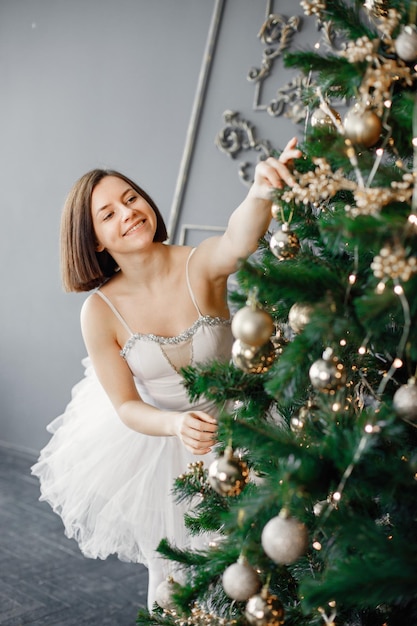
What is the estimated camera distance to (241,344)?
3.00ft

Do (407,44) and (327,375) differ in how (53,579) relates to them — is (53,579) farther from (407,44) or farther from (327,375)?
(407,44)

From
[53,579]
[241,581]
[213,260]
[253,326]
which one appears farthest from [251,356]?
[53,579]

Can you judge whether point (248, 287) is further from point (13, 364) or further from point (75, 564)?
point (13, 364)

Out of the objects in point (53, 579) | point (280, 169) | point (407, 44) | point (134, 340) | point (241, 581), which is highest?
point (407, 44)

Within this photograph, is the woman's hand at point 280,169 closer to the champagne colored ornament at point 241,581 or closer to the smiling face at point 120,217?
the champagne colored ornament at point 241,581

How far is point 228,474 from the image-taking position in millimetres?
964

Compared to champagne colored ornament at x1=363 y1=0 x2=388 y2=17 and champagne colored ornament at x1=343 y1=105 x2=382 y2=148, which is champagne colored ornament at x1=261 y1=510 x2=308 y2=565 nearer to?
champagne colored ornament at x1=343 y1=105 x2=382 y2=148

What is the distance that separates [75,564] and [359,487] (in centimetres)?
220

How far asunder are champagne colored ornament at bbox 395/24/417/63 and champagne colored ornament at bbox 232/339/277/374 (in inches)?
16.3

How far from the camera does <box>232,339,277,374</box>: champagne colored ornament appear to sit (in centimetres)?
91

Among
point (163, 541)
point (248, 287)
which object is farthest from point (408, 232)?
point (163, 541)

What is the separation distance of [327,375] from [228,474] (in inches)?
8.9

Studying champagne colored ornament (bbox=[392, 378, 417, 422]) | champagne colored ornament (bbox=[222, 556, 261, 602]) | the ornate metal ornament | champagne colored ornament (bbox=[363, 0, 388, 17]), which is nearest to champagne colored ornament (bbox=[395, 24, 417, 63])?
champagne colored ornament (bbox=[363, 0, 388, 17])

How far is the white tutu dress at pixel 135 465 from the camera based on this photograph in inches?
74.2
